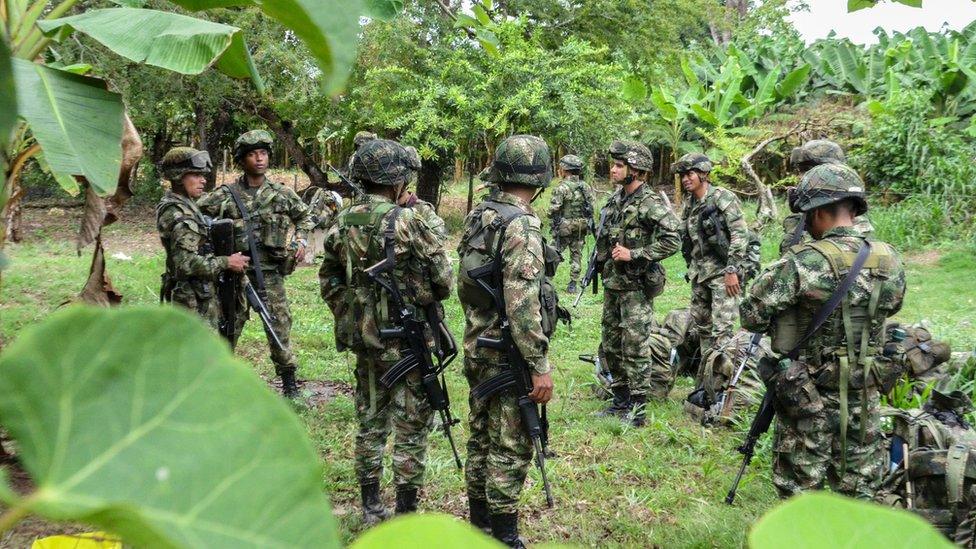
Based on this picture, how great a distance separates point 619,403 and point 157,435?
17.4 feet

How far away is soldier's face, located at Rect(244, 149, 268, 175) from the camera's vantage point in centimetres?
509

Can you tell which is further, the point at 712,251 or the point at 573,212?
the point at 573,212

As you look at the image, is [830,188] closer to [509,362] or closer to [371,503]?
[509,362]

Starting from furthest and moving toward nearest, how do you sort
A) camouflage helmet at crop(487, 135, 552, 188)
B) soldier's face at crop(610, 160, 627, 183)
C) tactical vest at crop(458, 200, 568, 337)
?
soldier's face at crop(610, 160, 627, 183), camouflage helmet at crop(487, 135, 552, 188), tactical vest at crop(458, 200, 568, 337)

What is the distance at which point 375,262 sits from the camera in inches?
140

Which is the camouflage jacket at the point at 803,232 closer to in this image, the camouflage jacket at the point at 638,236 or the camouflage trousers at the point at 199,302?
the camouflage jacket at the point at 638,236

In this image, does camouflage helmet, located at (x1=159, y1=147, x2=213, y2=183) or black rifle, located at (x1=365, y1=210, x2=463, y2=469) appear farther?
camouflage helmet, located at (x1=159, y1=147, x2=213, y2=183)

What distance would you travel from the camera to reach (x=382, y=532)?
26cm

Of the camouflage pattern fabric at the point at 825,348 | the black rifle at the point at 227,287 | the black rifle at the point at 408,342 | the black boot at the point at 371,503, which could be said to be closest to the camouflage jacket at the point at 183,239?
the black rifle at the point at 227,287

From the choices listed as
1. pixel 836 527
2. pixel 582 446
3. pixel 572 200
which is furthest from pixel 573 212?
pixel 836 527

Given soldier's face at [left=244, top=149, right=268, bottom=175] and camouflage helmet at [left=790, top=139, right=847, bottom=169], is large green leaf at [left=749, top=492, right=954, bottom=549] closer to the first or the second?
camouflage helmet at [left=790, top=139, right=847, bottom=169]

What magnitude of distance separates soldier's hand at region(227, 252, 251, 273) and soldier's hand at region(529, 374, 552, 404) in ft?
7.68

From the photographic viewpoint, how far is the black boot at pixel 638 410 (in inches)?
205

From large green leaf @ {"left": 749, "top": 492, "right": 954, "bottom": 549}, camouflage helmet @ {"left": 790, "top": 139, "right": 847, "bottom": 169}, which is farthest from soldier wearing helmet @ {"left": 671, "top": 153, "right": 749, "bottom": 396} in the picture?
large green leaf @ {"left": 749, "top": 492, "right": 954, "bottom": 549}
